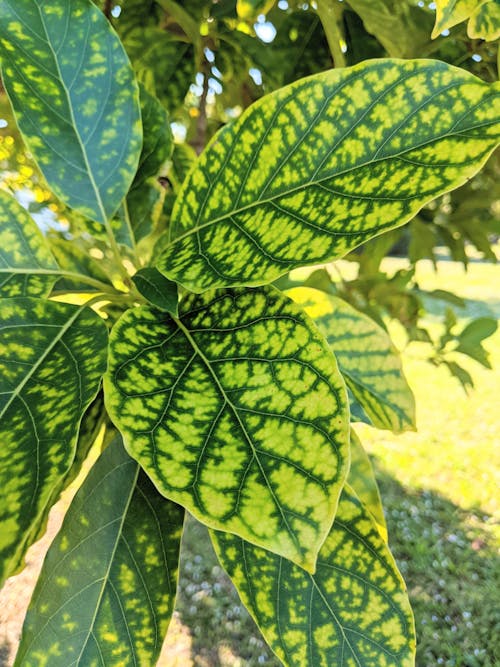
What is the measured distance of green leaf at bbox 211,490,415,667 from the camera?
706 millimetres

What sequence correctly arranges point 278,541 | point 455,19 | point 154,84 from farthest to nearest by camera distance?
1. point 154,84
2. point 455,19
3. point 278,541

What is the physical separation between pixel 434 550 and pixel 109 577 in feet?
11.2

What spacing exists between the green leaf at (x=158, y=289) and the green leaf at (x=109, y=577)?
215mm

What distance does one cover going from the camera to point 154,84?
1.24 meters

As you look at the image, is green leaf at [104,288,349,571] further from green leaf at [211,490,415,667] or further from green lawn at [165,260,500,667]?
green lawn at [165,260,500,667]

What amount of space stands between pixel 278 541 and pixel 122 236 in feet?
1.78

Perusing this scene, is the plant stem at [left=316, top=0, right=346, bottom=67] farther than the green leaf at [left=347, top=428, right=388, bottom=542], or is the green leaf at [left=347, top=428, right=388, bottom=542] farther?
the plant stem at [left=316, top=0, right=346, bottom=67]

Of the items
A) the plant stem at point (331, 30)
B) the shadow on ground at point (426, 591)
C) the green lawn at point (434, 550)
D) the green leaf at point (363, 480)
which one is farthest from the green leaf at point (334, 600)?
the shadow on ground at point (426, 591)

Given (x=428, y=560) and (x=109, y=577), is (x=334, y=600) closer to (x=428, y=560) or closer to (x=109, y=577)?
(x=109, y=577)

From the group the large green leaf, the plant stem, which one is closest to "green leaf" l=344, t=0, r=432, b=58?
the plant stem

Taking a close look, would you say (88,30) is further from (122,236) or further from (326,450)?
(326,450)

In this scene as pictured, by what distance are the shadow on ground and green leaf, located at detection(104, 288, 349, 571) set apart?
2783 millimetres

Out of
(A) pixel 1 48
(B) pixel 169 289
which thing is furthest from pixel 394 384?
(A) pixel 1 48

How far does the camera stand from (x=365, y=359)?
3.15 ft
